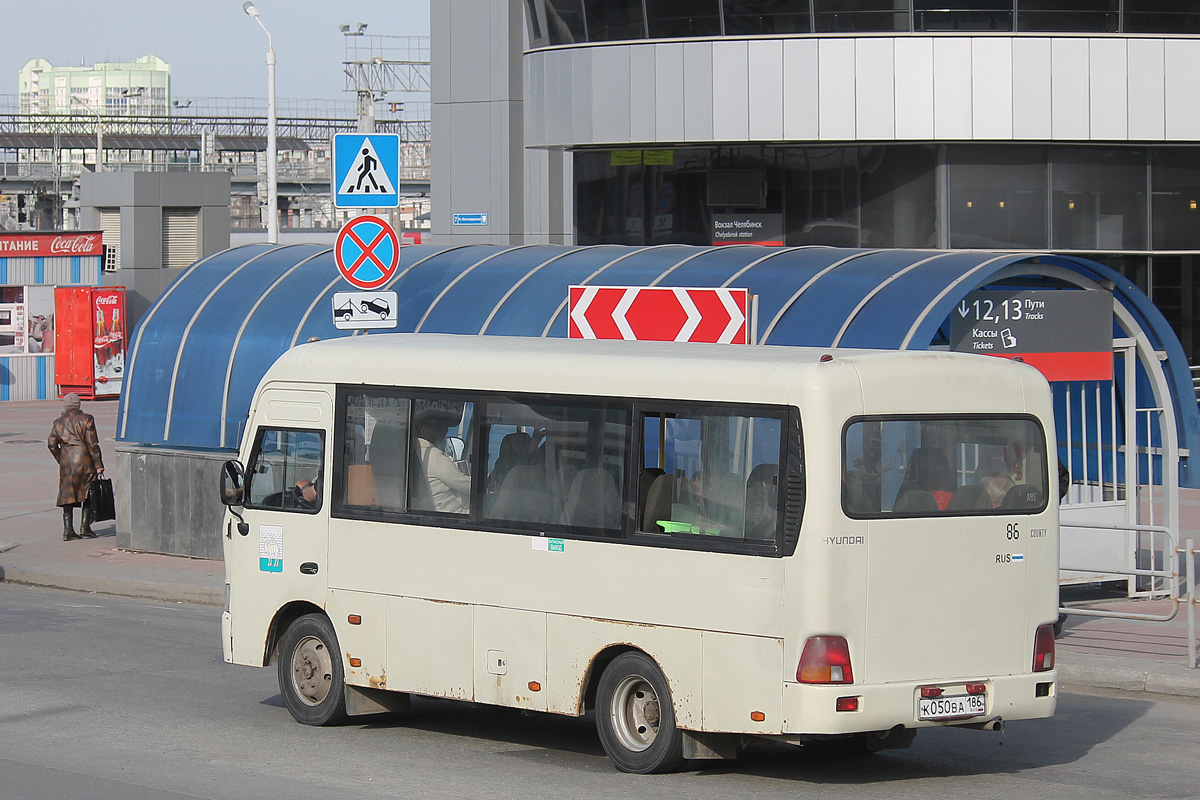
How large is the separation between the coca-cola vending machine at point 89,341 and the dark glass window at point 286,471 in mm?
30966

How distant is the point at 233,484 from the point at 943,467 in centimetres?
484

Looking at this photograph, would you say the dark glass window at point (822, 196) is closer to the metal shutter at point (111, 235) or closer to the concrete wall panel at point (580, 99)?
the concrete wall panel at point (580, 99)

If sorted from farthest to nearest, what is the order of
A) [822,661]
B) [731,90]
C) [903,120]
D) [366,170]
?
1. [731,90]
2. [903,120]
3. [366,170]
4. [822,661]

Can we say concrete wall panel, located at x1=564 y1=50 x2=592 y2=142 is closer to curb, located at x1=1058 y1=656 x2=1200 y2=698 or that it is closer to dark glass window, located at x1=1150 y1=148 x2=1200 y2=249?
dark glass window, located at x1=1150 y1=148 x2=1200 y2=249

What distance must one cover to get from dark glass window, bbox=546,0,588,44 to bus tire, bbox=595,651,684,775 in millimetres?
22084

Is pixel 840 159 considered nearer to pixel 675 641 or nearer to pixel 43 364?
pixel 675 641

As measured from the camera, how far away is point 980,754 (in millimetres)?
9461

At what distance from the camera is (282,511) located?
10.4 metres

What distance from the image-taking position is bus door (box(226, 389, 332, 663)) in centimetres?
1021

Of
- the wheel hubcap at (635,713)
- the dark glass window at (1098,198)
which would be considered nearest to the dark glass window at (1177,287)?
the dark glass window at (1098,198)

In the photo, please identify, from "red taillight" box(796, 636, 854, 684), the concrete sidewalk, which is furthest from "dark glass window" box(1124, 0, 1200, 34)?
"red taillight" box(796, 636, 854, 684)

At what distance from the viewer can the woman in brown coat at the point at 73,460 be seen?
63.5 feet

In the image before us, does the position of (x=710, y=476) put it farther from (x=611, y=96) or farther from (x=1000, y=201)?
(x=611, y=96)

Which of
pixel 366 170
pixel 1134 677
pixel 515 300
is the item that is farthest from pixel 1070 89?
pixel 1134 677
